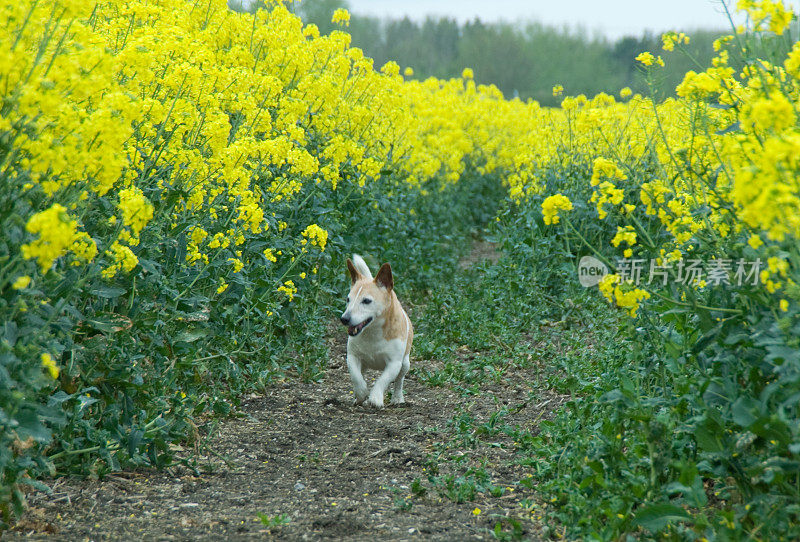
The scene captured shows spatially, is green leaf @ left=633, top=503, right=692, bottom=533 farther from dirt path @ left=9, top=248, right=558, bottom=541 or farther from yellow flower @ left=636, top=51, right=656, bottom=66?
yellow flower @ left=636, top=51, right=656, bottom=66

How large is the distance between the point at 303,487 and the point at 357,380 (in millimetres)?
1651

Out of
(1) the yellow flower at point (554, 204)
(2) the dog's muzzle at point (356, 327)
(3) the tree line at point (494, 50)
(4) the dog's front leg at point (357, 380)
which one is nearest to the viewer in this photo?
(1) the yellow flower at point (554, 204)

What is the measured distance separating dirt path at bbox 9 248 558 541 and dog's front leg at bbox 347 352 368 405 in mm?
113

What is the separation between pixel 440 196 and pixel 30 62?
9734mm

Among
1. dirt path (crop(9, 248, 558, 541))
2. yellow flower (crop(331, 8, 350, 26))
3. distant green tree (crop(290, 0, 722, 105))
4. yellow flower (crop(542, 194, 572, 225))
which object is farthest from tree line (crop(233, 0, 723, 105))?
yellow flower (crop(542, 194, 572, 225))

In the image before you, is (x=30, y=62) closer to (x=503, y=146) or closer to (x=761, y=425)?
(x=761, y=425)

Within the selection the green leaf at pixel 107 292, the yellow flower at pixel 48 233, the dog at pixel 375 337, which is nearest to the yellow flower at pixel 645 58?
the dog at pixel 375 337

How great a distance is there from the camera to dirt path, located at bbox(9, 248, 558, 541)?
10.9 ft

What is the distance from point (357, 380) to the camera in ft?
18.4

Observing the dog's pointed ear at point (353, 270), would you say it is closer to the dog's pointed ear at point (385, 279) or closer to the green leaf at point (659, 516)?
the dog's pointed ear at point (385, 279)

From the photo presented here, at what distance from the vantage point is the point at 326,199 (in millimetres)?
7262

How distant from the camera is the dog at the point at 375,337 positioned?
5.54 m

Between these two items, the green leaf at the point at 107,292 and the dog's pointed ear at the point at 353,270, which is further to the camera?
the dog's pointed ear at the point at 353,270

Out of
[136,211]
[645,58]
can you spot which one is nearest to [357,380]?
[136,211]
